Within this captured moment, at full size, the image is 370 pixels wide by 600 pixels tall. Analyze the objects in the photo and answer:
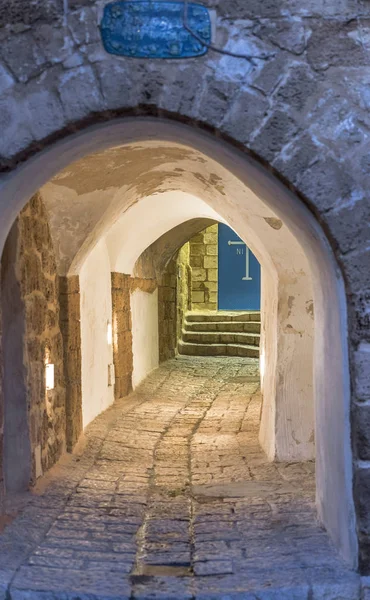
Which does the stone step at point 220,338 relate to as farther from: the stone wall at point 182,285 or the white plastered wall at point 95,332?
the white plastered wall at point 95,332

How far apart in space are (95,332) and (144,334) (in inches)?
102

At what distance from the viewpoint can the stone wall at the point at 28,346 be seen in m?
3.99

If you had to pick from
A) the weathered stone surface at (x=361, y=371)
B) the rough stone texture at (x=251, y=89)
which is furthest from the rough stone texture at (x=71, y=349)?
the weathered stone surface at (x=361, y=371)

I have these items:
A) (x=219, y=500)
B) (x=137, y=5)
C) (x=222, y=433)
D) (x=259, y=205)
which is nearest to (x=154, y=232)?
(x=222, y=433)

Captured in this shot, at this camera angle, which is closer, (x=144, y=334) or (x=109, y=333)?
(x=109, y=333)

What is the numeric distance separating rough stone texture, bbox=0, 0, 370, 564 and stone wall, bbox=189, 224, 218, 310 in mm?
11467

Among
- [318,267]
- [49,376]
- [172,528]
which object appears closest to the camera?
[318,267]

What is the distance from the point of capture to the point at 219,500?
3863 mm

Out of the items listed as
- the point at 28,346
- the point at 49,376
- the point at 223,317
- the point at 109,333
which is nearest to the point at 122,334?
the point at 109,333

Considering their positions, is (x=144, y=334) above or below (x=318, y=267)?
below

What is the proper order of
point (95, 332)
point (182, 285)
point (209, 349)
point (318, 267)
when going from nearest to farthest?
point (318, 267) < point (95, 332) < point (209, 349) < point (182, 285)

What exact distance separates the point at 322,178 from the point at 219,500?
196 cm

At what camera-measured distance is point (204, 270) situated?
14242 mm

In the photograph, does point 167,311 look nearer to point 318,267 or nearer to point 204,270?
point 204,270
